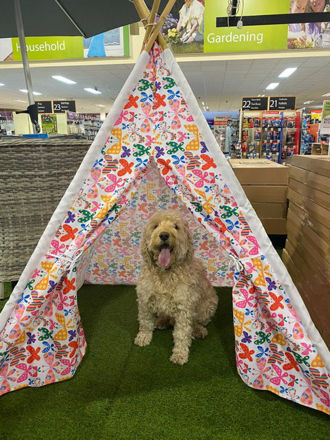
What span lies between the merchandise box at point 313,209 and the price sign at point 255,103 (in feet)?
17.8

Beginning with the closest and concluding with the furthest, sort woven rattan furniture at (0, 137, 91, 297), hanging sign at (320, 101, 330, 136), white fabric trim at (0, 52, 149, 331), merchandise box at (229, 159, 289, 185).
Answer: white fabric trim at (0, 52, 149, 331) < woven rattan furniture at (0, 137, 91, 297) < hanging sign at (320, 101, 330, 136) < merchandise box at (229, 159, 289, 185)

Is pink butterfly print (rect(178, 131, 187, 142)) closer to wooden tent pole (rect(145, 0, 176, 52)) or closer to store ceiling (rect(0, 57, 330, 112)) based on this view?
wooden tent pole (rect(145, 0, 176, 52))

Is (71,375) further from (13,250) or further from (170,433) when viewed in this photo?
(13,250)

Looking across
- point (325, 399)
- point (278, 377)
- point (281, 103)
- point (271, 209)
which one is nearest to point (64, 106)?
point (281, 103)

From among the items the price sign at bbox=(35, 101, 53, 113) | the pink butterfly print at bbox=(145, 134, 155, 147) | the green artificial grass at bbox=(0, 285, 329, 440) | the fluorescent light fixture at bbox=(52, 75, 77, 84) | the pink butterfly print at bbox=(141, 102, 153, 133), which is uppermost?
the fluorescent light fixture at bbox=(52, 75, 77, 84)

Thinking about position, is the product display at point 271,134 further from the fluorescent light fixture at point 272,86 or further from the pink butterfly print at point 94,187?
the fluorescent light fixture at point 272,86

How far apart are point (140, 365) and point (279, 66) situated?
932 centimetres

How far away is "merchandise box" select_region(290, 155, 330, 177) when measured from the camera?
6.15 feet

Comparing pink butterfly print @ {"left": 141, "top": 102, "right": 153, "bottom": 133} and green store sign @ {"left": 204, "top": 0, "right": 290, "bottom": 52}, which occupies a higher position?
green store sign @ {"left": 204, "top": 0, "right": 290, "bottom": 52}

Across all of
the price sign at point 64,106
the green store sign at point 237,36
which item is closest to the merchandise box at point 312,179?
the green store sign at point 237,36

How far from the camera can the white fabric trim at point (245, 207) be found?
5.14 feet

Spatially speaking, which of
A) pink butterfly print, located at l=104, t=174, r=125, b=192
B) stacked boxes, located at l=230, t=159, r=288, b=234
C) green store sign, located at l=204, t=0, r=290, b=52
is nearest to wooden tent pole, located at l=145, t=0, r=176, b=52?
pink butterfly print, located at l=104, t=174, r=125, b=192

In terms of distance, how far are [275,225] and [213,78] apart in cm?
833

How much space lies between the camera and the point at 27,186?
2.16 m
